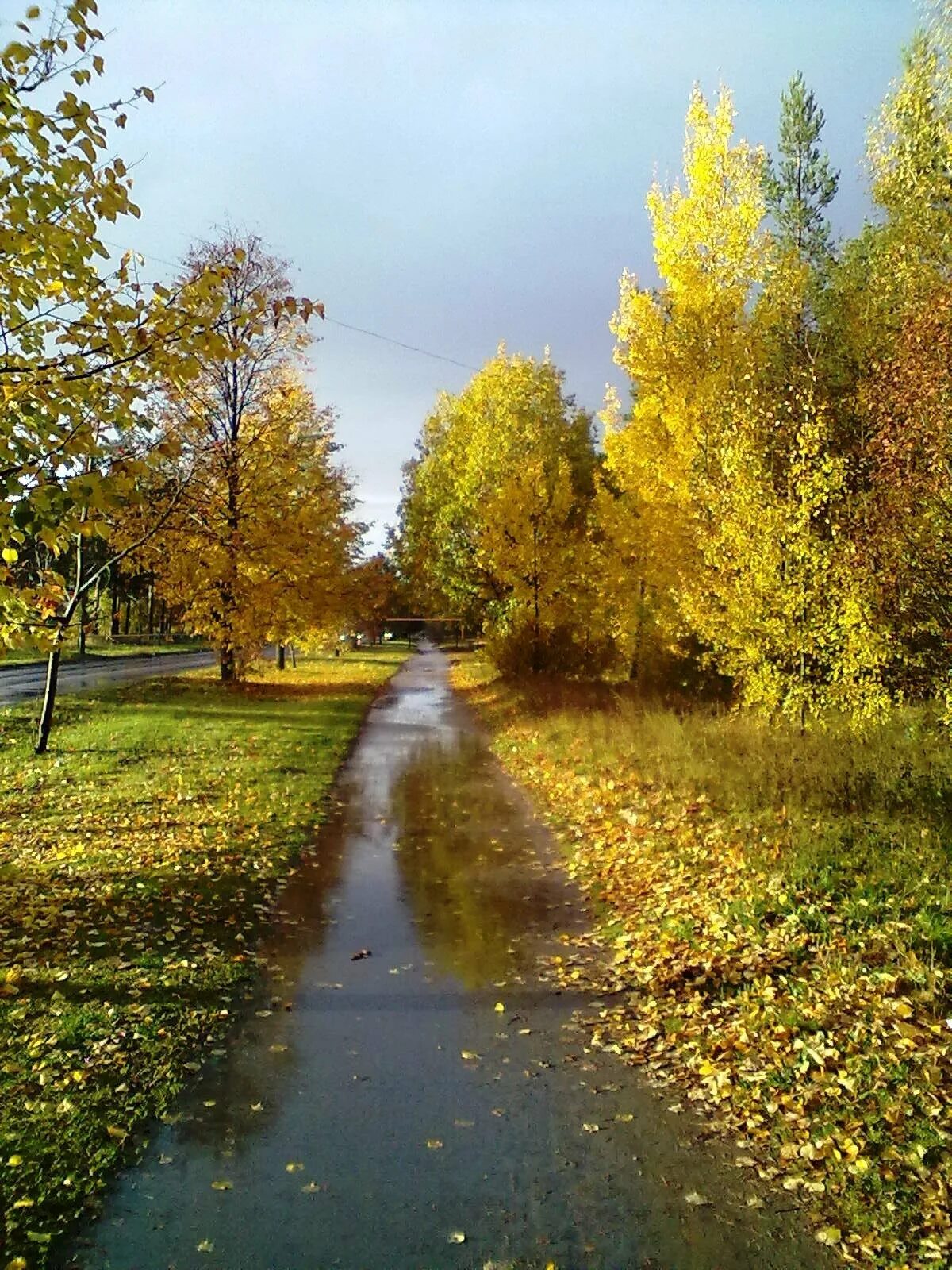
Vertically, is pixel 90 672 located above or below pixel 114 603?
below

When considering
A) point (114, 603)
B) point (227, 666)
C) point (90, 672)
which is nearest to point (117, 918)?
point (227, 666)

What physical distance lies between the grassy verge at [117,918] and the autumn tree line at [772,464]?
21.5ft

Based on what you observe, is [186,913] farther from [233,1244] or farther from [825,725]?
[825,725]

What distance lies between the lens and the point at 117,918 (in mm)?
6625

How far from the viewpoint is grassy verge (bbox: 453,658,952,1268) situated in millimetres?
3680

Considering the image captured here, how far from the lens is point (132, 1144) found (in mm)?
3854

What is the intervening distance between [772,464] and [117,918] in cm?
1011

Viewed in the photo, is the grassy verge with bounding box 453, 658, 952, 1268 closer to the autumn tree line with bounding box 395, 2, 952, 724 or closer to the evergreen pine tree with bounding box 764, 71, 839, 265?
the autumn tree line with bounding box 395, 2, 952, 724

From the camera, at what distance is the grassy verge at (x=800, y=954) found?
12.1 ft

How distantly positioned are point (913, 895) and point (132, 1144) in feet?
16.7

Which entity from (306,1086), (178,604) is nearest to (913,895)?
(306,1086)

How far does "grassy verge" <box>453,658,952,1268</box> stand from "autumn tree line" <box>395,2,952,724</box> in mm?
1644

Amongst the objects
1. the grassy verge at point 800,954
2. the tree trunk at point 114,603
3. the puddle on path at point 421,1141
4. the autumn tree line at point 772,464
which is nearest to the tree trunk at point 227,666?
the autumn tree line at point 772,464

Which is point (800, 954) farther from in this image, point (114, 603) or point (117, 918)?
point (114, 603)
